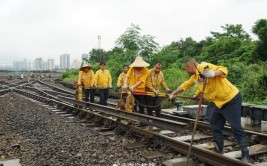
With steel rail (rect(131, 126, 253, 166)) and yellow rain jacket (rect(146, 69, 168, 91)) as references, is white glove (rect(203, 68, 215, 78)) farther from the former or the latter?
yellow rain jacket (rect(146, 69, 168, 91))

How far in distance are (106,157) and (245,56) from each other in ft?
80.6

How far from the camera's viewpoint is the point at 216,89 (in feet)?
17.3

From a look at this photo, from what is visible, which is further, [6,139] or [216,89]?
[6,139]

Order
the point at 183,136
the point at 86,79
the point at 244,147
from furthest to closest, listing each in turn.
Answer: the point at 86,79, the point at 183,136, the point at 244,147

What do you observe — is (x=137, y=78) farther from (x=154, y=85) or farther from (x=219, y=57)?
(x=219, y=57)

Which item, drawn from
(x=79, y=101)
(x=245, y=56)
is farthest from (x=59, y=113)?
(x=245, y=56)

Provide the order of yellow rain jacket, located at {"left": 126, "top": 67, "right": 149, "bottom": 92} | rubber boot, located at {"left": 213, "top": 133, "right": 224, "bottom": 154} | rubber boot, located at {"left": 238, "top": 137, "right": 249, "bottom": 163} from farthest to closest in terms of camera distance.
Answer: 1. yellow rain jacket, located at {"left": 126, "top": 67, "right": 149, "bottom": 92}
2. rubber boot, located at {"left": 213, "top": 133, "right": 224, "bottom": 154}
3. rubber boot, located at {"left": 238, "top": 137, "right": 249, "bottom": 163}

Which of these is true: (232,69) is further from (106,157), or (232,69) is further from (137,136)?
(106,157)

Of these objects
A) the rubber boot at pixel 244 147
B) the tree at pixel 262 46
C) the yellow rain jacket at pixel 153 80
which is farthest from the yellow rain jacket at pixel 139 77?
the tree at pixel 262 46

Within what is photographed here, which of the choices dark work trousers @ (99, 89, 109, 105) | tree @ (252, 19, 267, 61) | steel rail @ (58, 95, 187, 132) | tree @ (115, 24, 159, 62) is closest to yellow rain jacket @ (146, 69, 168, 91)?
steel rail @ (58, 95, 187, 132)

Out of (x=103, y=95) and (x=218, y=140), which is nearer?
(x=218, y=140)

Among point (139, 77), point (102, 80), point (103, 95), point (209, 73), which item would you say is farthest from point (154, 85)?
point (209, 73)

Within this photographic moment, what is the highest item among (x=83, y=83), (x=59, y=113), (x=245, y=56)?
(x=245, y=56)

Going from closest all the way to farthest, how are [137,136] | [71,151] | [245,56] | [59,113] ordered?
[71,151]
[137,136]
[59,113]
[245,56]
